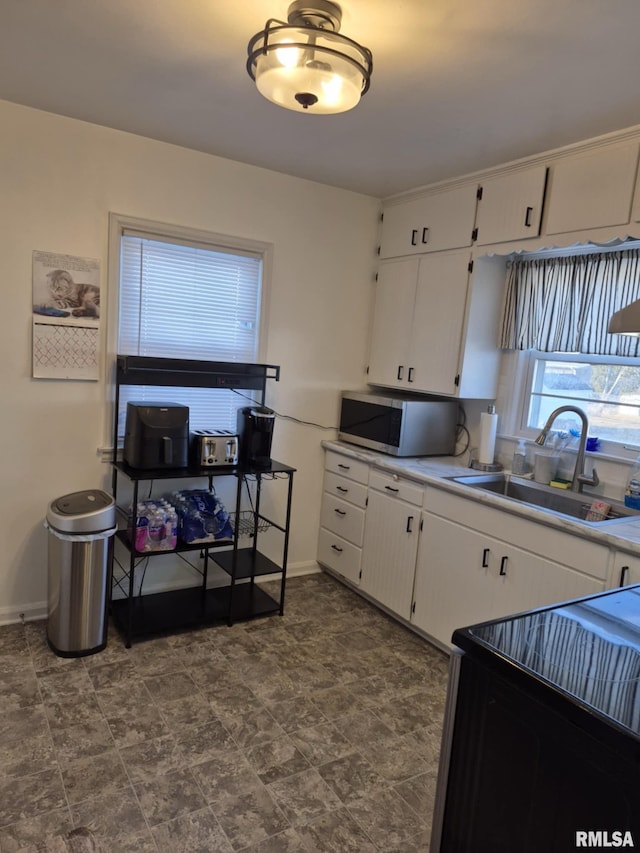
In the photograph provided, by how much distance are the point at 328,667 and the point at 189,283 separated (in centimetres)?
216

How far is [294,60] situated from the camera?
5.44 ft

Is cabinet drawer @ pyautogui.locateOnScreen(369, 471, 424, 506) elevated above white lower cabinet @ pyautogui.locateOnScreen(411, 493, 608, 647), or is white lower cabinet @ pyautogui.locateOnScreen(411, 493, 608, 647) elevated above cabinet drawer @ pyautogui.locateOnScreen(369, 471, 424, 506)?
cabinet drawer @ pyautogui.locateOnScreen(369, 471, 424, 506)

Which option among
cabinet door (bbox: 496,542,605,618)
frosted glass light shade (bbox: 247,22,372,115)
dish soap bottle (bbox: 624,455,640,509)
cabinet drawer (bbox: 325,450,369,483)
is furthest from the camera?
cabinet drawer (bbox: 325,450,369,483)

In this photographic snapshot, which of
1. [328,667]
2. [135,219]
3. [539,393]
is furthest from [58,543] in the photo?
[539,393]

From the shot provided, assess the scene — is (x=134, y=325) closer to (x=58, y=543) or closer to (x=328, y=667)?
(x=58, y=543)

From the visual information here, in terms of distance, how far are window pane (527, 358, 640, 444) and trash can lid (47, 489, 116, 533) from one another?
2.28 metres

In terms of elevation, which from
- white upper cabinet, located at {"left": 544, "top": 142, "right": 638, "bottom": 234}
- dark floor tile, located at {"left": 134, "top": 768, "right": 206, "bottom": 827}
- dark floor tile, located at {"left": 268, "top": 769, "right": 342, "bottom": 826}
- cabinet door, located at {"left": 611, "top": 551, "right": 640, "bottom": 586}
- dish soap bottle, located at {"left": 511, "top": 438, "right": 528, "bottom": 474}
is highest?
white upper cabinet, located at {"left": 544, "top": 142, "right": 638, "bottom": 234}

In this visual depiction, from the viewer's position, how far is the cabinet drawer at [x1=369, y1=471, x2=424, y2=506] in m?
3.06

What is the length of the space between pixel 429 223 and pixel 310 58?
73.5 inches

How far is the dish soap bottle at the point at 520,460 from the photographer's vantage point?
3.14 metres

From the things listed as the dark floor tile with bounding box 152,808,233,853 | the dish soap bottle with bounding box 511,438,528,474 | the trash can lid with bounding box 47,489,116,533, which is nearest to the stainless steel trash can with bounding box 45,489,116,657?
the trash can lid with bounding box 47,489,116,533

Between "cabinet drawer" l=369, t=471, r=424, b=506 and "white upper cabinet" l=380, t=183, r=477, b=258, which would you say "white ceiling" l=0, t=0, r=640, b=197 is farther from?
"cabinet drawer" l=369, t=471, r=424, b=506

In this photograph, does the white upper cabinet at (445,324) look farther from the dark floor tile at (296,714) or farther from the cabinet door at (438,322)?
the dark floor tile at (296,714)

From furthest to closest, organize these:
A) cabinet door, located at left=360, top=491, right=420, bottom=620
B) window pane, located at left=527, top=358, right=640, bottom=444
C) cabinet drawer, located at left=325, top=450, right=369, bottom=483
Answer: cabinet drawer, located at left=325, top=450, right=369, bottom=483, cabinet door, located at left=360, top=491, right=420, bottom=620, window pane, located at left=527, top=358, right=640, bottom=444
